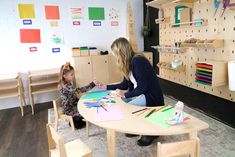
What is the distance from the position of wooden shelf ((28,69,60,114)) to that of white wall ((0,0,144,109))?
0.24 meters

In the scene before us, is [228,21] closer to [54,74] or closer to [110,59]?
[110,59]

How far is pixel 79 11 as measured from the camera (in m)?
4.07

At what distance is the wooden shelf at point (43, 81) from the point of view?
3.62m

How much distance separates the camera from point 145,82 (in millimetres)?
1955

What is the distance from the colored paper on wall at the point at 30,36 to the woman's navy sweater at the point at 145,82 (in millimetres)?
2612

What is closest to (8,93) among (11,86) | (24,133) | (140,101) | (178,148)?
(11,86)

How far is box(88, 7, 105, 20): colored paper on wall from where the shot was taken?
13.6ft

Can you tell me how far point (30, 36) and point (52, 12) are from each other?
64cm

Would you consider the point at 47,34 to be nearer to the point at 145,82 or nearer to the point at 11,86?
the point at 11,86

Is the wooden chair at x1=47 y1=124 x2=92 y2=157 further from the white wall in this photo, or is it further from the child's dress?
the white wall

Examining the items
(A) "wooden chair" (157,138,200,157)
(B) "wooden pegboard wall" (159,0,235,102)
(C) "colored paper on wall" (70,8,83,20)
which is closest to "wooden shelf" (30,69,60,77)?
(C) "colored paper on wall" (70,8,83,20)

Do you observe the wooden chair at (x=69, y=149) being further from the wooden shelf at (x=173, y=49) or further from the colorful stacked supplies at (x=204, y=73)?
the wooden shelf at (x=173, y=49)

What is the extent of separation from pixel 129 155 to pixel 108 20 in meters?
3.10

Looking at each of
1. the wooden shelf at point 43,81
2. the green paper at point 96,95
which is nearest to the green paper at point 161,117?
the green paper at point 96,95
